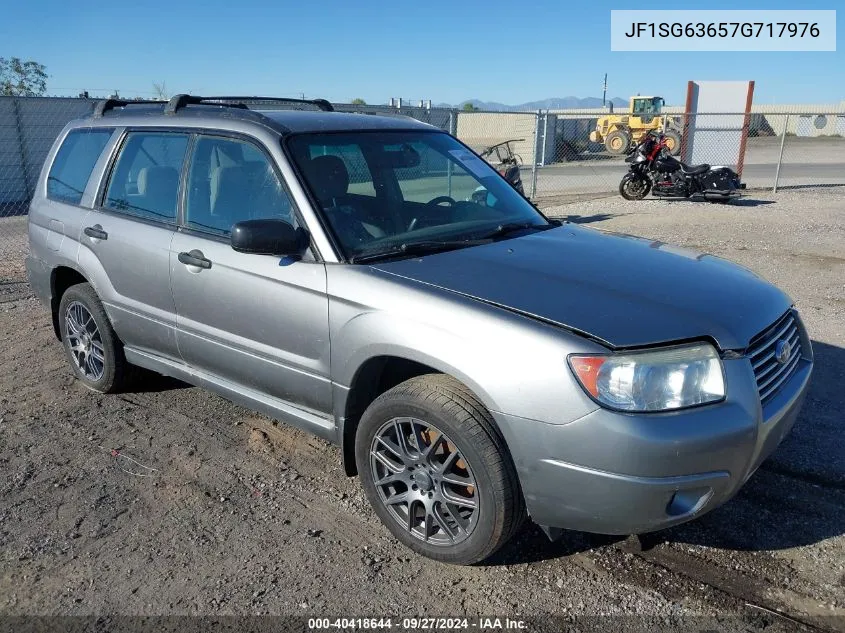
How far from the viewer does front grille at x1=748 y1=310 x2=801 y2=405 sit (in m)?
2.91

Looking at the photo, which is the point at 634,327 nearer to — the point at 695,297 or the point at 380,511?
the point at 695,297

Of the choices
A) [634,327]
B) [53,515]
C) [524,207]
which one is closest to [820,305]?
[524,207]

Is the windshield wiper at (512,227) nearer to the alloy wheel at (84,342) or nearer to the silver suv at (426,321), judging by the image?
the silver suv at (426,321)

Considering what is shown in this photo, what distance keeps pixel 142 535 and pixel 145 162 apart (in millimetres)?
2272

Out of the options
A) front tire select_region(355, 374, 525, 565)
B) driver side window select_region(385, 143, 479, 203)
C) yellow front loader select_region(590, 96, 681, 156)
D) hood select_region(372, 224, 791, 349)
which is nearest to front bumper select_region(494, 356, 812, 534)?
front tire select_region(355, 374, 525, 565)

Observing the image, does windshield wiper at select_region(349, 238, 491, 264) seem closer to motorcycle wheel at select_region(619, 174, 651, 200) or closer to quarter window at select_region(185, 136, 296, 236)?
quarter window at select_region(185, 136, 296, 236)

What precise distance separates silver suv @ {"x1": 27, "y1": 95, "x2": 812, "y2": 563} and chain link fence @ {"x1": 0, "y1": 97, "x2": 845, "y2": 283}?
0.57 m

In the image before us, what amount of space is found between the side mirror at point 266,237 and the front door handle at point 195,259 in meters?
0.52

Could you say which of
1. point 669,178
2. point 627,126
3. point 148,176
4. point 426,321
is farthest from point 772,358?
point 627,126

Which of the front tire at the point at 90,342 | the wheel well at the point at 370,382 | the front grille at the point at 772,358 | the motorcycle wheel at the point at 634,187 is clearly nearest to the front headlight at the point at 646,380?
the front grille at the point at 772,358

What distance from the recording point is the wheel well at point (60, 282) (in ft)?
16.5

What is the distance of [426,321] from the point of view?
291 cm

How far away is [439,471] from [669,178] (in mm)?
13746

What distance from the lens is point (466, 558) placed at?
3.02m
